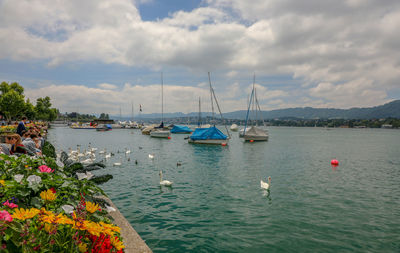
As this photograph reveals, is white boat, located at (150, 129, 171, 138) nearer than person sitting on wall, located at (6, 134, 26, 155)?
No

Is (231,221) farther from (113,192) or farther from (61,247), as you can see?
(61,247)

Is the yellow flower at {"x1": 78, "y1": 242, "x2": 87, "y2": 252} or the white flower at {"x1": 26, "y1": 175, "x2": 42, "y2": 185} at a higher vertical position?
the white flower at {"x1": 26, "y1": 175, "x2": 42, "y2": 185}

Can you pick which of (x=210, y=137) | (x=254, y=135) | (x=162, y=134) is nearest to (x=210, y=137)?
(x=210, y=137)

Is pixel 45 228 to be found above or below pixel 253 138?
above

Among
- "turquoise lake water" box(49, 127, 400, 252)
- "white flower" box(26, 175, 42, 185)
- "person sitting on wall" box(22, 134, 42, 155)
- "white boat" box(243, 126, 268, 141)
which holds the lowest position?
"turquoise lake water" box(49, 127, 400, 252)

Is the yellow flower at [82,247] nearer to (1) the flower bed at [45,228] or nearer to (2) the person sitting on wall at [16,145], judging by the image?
(1) the flower bed at [45,228]

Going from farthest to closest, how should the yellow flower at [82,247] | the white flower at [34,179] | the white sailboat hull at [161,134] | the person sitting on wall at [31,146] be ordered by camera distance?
the white sailboat hull at [161,134], the person sitting on wall at [31,146], the white flower at [34,179], the yellow flower at [82,247]

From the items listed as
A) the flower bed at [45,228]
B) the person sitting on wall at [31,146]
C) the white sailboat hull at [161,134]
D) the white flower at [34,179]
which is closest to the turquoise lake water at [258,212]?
the person sitting on wall at [31,146]

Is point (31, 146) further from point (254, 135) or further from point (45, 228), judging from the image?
point (254, 135)

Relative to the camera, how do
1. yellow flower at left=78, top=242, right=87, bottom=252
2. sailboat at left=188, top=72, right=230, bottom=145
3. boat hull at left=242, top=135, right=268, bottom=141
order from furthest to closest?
boat hull at left=242, top=135, right=268, bottom=141, sailboat at left=188, top=72, right=230, bottom=145, yellow flower at left=78, top=242, right=87, bottom=252

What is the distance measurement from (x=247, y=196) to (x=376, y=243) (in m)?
6.32

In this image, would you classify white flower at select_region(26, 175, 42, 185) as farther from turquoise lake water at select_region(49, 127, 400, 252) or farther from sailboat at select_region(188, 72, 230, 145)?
sailboat at select_region(188, 72, 230, 145)

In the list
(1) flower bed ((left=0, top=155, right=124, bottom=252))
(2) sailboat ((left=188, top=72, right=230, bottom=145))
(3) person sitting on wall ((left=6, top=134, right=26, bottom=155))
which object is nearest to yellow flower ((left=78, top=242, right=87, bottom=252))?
(1) flower bed ((left=0, top=155, right=124, bottom=252))

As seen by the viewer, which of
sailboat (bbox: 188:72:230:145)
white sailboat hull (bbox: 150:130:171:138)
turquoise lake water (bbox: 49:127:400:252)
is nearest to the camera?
turquoise lake water (bbox: 49:127:400:252)
